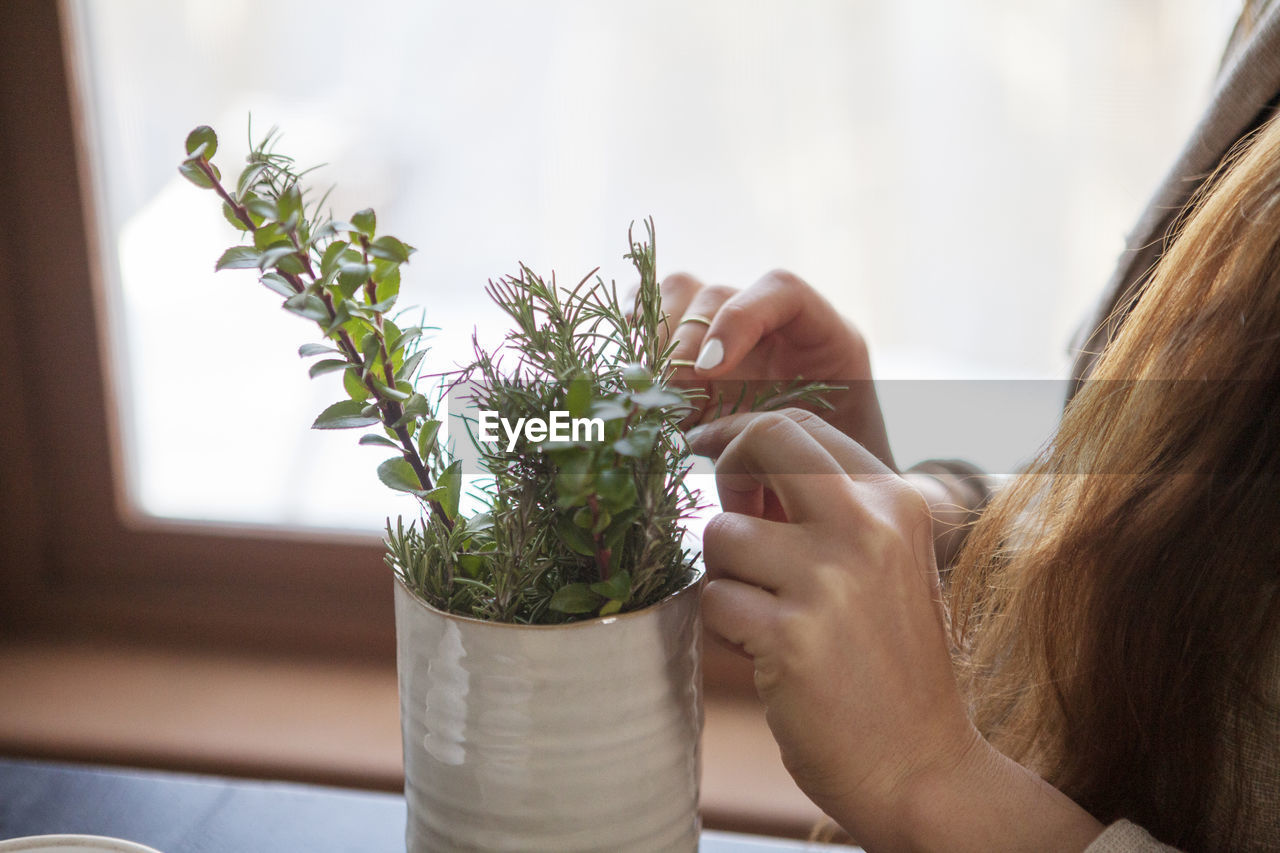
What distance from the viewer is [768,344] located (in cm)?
64

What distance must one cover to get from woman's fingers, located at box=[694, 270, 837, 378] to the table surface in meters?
0.26

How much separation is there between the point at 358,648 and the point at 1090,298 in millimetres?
701

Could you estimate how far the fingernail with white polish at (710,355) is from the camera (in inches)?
19.7

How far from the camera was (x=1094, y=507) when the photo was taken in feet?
1.47

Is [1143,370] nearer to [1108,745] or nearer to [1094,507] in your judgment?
[1094,507]

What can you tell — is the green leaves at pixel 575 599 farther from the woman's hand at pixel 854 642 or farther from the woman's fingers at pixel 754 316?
the woman's fingers at pixel 754 316

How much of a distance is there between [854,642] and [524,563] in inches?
5.8

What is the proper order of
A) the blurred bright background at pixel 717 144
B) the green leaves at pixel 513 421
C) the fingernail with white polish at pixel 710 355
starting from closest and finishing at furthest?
the green leaves at pixel 513 421, the fingernail with white polish at pixel 710 355, the blurred bright background at pixel 717 144

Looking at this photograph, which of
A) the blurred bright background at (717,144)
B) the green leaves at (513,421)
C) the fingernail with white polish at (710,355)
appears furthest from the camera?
the blurred bright background at (717,144)

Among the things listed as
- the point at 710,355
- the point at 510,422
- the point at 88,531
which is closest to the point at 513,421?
the point at 510,422

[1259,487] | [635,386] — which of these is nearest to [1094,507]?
[1259,487]

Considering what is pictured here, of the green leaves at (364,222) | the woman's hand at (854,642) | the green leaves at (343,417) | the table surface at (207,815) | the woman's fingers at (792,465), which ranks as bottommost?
the table surface at (207,815)

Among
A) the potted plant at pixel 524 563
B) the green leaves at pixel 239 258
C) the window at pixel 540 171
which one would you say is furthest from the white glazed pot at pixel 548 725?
the window at pixel 540 171

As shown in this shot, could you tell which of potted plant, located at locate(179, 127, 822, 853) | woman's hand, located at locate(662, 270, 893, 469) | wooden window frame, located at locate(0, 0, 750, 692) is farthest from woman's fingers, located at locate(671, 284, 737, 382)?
wooden window frame, located at locate(0, 0, 750, 692)
